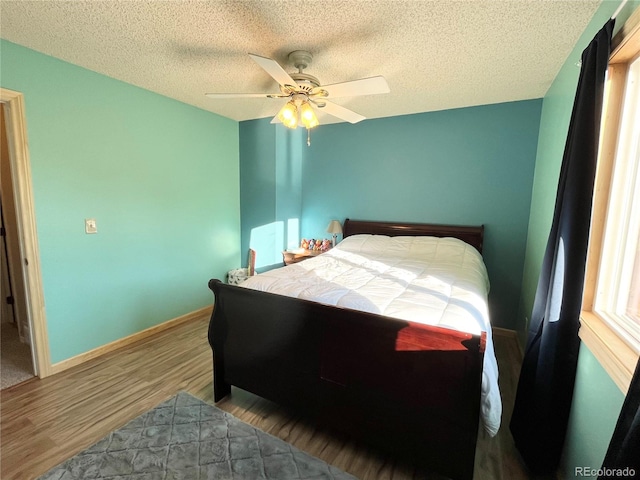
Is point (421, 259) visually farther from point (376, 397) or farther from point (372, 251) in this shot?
point (376, 397)

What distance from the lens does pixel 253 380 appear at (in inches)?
73.1

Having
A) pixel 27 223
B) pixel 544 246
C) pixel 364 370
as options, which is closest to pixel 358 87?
pixel 364 370

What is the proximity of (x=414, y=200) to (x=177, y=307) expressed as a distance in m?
2.99

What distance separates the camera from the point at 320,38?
1801 mm

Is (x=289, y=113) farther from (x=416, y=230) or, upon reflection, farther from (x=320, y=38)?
(x=416, y=230)

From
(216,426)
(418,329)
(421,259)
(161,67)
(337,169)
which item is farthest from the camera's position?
(337,169)

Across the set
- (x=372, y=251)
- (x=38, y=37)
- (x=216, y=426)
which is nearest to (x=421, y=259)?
(x=372, y=251)

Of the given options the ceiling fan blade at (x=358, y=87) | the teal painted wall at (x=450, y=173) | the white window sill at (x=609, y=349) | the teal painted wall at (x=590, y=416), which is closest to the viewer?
the white window sill at (x=609, y=349)

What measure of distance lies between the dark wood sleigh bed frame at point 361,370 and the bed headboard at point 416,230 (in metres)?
2.09

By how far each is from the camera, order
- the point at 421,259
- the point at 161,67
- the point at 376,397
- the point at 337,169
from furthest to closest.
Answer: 1. the point at 337,169
2. the point at 421,259
3. the point at 161,67
4. the point at 376,397

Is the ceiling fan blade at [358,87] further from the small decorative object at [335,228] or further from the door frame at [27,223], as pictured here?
the door frame at [27,223]

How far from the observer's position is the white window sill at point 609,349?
95 cm

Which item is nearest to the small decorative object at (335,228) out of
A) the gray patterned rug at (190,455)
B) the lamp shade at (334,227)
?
the lamp shade at (334,227)

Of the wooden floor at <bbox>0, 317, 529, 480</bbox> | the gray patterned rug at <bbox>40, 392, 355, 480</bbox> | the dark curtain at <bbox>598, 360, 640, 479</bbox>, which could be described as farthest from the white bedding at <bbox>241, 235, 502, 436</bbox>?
the gray patterned rug at <bbox>40, 392, 355, 480</bbox>
